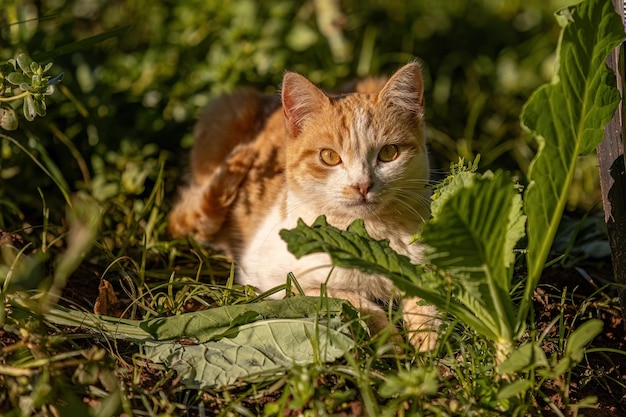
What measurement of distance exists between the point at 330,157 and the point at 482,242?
2.41 feet

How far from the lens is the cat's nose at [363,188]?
2150 mm

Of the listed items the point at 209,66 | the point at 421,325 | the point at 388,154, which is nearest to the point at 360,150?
the point at 388,154

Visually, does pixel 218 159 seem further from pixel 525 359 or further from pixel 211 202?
pixel 525 359

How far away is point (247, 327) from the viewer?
1944mm

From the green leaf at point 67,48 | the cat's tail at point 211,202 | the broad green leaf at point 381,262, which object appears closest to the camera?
the broad green leaf at point 381,262

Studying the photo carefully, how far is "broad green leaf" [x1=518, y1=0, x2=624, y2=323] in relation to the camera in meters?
1.74

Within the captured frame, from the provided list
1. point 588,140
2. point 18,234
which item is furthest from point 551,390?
point 18,234

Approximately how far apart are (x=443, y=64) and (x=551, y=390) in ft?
8.89

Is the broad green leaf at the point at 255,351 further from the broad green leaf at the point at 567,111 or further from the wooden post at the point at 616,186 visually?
the wooden post at the point at 616,186

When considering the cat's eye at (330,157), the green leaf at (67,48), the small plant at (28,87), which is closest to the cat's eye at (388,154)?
the cat's eye at (330,157)

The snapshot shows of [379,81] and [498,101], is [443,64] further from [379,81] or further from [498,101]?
[379,81]

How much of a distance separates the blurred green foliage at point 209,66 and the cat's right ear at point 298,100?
0.76 meters

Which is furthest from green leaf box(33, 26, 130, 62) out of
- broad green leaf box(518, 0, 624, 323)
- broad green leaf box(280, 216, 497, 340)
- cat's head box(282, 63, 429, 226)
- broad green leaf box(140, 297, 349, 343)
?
broad green leaf box(518, 0, 624, 323)

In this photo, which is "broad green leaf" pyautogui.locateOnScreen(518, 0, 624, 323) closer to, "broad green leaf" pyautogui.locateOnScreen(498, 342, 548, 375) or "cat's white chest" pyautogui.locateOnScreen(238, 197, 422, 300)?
"broad green leaf" pyautogui.locateOnScreen(498, 342, 548, 375)
